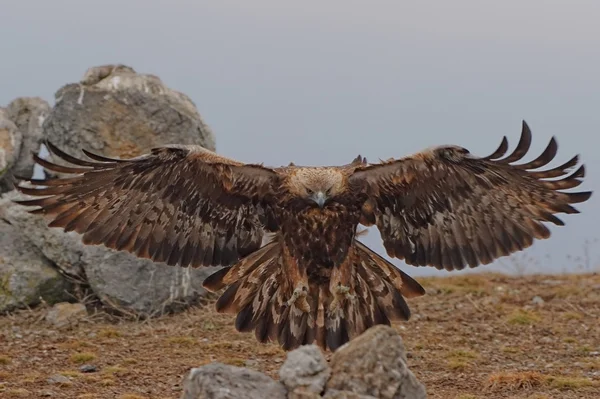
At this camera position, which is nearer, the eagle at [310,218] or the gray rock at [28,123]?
the eagle at [310,218]

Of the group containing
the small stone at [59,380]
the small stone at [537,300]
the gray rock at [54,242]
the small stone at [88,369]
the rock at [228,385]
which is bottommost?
the small stone at [59,380]

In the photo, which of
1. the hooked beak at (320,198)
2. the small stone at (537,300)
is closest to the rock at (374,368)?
the hooked beak at (320,198)

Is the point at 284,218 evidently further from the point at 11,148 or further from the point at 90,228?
the point at 11,148

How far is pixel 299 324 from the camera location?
7.36 metres

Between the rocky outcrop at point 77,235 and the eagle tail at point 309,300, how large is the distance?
381 centimetres

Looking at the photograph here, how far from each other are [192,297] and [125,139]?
2.19 metres

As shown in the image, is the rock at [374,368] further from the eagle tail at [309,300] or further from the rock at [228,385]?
the eagle tail at [309,300]

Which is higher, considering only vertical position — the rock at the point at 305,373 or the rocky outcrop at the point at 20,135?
the rocky outcrop at the point at 20,135

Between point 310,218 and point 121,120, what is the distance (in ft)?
17.6

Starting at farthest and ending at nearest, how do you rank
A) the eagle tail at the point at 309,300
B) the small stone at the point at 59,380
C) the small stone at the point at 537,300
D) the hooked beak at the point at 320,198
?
the small stone at the point at 537,300 < the small stone at the point at 59,380 < the eagle tail at the point at 309,300 < the hooked beak at the point at 320,198

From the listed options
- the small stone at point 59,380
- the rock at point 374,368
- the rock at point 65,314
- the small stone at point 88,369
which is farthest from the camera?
the rock at point 65,314

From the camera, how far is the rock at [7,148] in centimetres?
1245

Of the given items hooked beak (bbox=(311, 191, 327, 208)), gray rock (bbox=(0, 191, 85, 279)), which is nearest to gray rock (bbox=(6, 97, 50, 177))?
gray rock (bbox=(0, 191, 85, 279))

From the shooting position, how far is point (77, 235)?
11.3 metres
